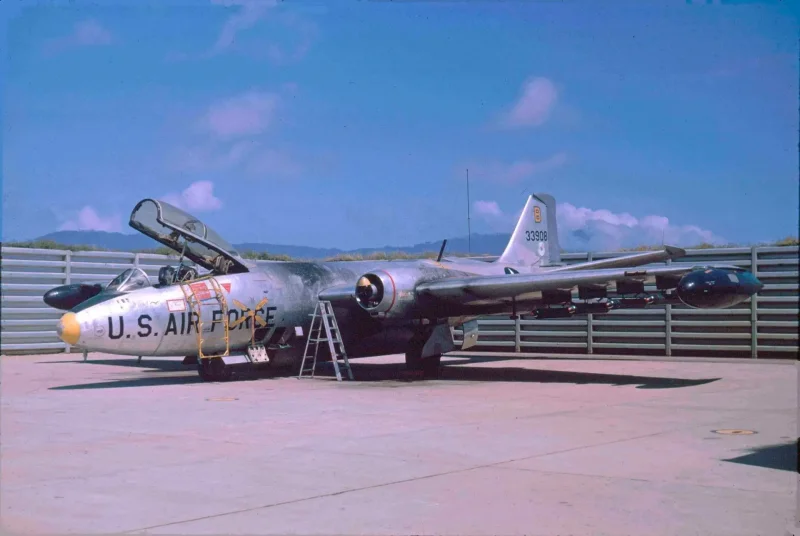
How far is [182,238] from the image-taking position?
16812mm

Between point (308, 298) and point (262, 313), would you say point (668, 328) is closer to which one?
point (308, 298)

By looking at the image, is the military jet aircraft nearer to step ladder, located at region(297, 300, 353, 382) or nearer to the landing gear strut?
the landing gear strut

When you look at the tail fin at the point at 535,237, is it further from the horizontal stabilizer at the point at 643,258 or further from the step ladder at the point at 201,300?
the step ladder at the point at 201,300

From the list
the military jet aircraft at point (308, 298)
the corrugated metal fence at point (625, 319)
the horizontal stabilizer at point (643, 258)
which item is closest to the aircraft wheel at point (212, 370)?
the military jet aircraft at point (308, 298)

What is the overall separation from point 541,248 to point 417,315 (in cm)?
620

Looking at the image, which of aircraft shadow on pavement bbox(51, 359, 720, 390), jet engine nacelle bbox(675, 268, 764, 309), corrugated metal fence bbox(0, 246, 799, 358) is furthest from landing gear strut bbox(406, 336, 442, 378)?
jet engine nacelle bbox(675, 268, 764, 309)

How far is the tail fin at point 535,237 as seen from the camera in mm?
21922

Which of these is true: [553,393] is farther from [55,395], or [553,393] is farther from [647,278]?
[55,395]

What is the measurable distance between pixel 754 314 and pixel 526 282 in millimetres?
9314

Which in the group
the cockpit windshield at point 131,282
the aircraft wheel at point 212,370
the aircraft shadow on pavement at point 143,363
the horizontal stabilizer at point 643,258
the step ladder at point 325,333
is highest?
the horizontal stabilizer at point 643,258

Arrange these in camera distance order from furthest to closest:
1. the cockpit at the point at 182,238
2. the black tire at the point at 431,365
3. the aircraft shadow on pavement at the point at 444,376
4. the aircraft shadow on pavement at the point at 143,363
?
1. the aircraft shadow on pavement at the point at 143,363
2. the black tire at the point at 431,365
3. the cockpit at the point at 182,238
4. the aircraft shadow on pavement at the point at 444,376

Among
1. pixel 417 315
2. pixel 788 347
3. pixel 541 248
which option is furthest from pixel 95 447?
pixel 788 347

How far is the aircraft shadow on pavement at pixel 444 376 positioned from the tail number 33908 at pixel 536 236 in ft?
12.7

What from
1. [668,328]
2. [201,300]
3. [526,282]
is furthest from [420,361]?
[668,328]
